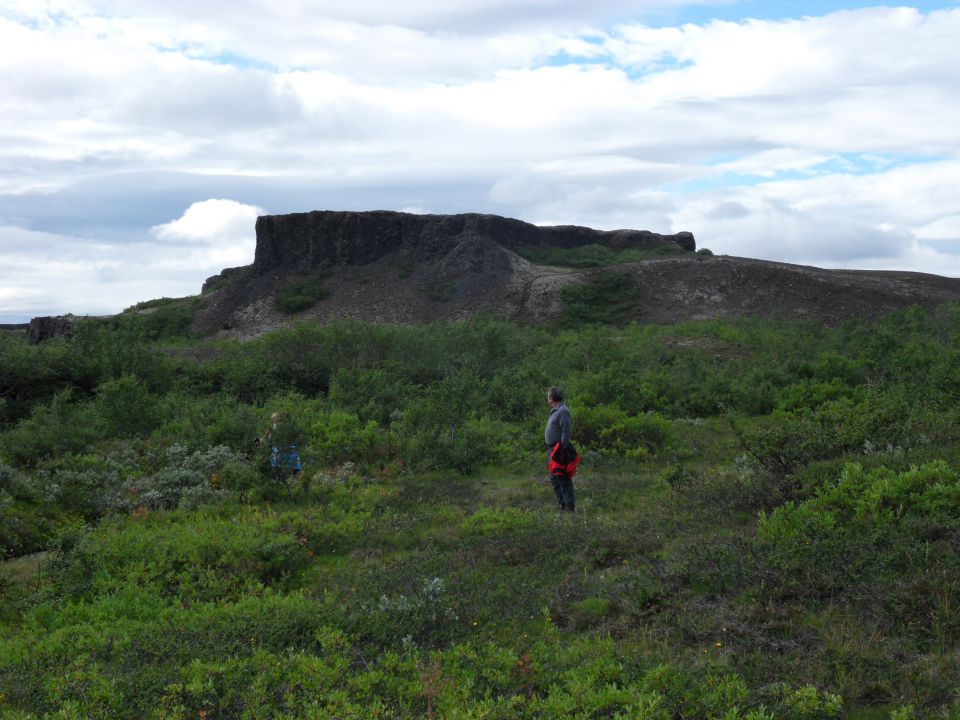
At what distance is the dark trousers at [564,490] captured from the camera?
894 centimetres

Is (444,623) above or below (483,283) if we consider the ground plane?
below

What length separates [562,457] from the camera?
8859 mm

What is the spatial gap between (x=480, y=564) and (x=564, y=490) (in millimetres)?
2171

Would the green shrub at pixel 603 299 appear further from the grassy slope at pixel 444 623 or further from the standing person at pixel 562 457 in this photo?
the grassy slope at pixel 444 623

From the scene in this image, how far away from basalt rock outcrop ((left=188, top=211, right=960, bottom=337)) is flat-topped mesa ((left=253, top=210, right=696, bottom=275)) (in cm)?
6

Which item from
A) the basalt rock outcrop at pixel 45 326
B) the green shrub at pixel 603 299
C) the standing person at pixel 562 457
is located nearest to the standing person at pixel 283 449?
the standing person at pixel 562 457

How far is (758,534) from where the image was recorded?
675 centimetres

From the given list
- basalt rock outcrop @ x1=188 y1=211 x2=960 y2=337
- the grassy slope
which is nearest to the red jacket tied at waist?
the grassy slope

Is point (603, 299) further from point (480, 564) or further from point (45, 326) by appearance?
point (480, 564)

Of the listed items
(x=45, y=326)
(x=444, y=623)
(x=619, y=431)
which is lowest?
(x=444, y=623)

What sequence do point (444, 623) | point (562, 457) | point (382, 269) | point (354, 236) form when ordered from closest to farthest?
point (444, 623) < point (562, 457) < point (382, 269) < point (354, 236)

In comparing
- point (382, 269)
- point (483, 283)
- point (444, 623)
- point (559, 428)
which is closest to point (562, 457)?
point (559, 428)

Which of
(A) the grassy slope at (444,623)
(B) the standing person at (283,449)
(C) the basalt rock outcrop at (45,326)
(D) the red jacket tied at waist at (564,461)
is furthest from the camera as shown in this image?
(C) the basalt rock outcrop at (45,326)

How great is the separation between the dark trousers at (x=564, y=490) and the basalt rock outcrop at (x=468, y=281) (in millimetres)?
26147
